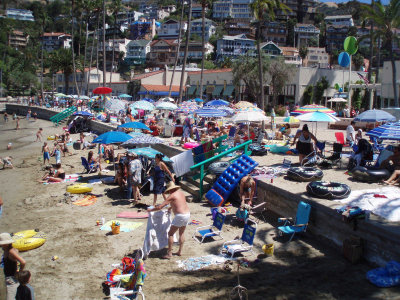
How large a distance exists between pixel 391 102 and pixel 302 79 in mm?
10333

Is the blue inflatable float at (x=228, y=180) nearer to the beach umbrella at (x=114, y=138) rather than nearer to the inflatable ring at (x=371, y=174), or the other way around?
the inflatable ring at (x=371, y=174)

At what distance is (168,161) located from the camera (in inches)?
481

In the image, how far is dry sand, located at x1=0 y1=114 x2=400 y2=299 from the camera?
5895mm

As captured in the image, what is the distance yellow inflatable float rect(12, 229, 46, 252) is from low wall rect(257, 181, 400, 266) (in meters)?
5.53

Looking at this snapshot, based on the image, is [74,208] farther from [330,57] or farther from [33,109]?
[330,57]

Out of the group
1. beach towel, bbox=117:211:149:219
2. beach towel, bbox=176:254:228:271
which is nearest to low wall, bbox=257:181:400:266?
beach towel, bbox=176:254:228:271

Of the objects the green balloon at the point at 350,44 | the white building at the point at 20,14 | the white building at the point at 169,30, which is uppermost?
the white building at the point at 20,14

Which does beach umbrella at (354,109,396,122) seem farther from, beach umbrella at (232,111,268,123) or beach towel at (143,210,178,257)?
beach towel at (143,210,178,257)

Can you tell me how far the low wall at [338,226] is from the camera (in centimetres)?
631

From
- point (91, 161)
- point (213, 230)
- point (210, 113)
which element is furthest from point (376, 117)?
point (91, 161)

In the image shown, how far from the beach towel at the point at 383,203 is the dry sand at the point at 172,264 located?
1.01 metres

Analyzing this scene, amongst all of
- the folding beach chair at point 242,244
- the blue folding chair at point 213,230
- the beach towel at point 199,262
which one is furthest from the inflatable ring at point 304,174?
the beach towel at point 199,262

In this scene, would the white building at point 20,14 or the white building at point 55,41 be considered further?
the white building at point 20,14

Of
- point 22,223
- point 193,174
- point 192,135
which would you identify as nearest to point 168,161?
point 193,174
